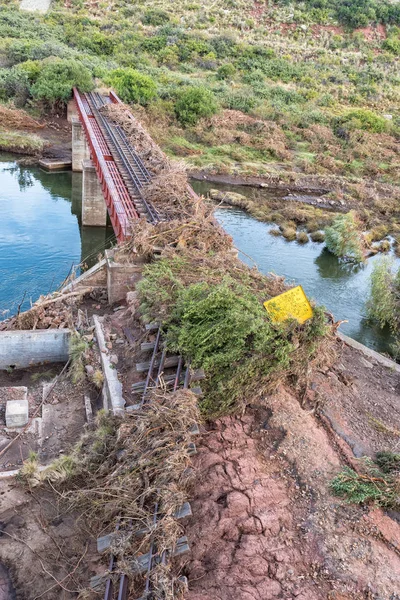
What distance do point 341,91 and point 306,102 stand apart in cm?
691

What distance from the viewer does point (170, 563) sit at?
621 centimetres

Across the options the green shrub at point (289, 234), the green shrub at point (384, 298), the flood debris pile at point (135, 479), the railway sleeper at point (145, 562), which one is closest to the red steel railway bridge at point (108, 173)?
the flood debris pile at point (135, 479)

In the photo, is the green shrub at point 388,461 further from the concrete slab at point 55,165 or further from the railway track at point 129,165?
the concrete slab at point 55,165

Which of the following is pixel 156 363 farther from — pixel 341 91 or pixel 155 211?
pixel 341 91

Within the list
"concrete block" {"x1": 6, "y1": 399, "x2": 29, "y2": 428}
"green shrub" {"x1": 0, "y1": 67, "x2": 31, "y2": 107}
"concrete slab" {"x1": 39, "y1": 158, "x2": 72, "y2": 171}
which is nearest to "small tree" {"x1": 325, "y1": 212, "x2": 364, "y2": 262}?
"concrete slab" {"x1": 39, "y1": 158, "x2": 72, "y2": 171}

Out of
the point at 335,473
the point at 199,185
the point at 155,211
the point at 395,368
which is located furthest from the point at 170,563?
the point at 199,185

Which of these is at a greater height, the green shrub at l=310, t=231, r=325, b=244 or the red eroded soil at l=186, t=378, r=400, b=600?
the red eroded soil at l=186, t=378, r=400, b=600

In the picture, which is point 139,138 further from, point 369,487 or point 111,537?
point 111,537

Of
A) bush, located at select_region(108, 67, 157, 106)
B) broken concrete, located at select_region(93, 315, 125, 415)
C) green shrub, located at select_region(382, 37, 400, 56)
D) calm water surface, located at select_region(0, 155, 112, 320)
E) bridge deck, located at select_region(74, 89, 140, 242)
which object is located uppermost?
green shrub, located at select_region(382, 37, 400, 56)

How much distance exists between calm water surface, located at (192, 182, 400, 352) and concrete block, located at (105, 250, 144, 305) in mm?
7073

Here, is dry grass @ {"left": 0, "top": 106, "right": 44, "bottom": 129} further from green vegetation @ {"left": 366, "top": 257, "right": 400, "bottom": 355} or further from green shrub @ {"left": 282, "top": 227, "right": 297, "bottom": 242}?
green vegetation @ {"left": 366, "top": 257, "right": 400, "bottom": 355}

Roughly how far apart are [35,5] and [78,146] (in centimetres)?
5400

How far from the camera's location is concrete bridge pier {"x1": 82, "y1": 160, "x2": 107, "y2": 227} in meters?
23.5

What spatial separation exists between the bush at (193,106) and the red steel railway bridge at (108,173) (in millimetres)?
8374
